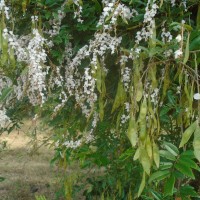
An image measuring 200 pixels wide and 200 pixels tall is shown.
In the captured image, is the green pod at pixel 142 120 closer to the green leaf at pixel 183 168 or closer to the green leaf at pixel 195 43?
the green leaf at pixel 183 168

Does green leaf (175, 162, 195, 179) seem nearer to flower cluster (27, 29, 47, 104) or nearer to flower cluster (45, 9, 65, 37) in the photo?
flower cluster (27, 29, 47, 104)

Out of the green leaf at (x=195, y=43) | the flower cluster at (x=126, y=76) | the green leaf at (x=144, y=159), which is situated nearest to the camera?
the green leaf at (x=144, y=159)

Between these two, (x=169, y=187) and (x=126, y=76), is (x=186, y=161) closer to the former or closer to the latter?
(x=169, y=187)

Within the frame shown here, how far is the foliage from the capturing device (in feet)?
3.55

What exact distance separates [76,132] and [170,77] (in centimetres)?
56

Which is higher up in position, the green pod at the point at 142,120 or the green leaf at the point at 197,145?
the green pod at the point at 142,120

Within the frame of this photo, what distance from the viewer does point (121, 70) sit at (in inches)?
53.9

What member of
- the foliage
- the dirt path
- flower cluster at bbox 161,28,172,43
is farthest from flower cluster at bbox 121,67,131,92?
the dirt path

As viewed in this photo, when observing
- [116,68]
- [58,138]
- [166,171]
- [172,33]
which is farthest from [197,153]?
[58,138]

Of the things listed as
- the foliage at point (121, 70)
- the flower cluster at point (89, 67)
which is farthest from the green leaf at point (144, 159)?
the flower cluster at point (89, 67)

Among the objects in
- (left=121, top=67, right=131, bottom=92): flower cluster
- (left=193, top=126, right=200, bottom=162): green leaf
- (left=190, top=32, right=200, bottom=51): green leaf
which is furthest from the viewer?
(left=121, top=67, right=131, bottom=92): flower cluster

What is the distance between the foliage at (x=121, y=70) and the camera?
1082mm

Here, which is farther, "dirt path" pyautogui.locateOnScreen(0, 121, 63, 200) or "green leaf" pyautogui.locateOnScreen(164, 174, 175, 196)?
"dirt path" pyautogui.locateOnScreen(0, 121, 63, 200)

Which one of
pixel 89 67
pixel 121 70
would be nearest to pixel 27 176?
pixel 89 67
